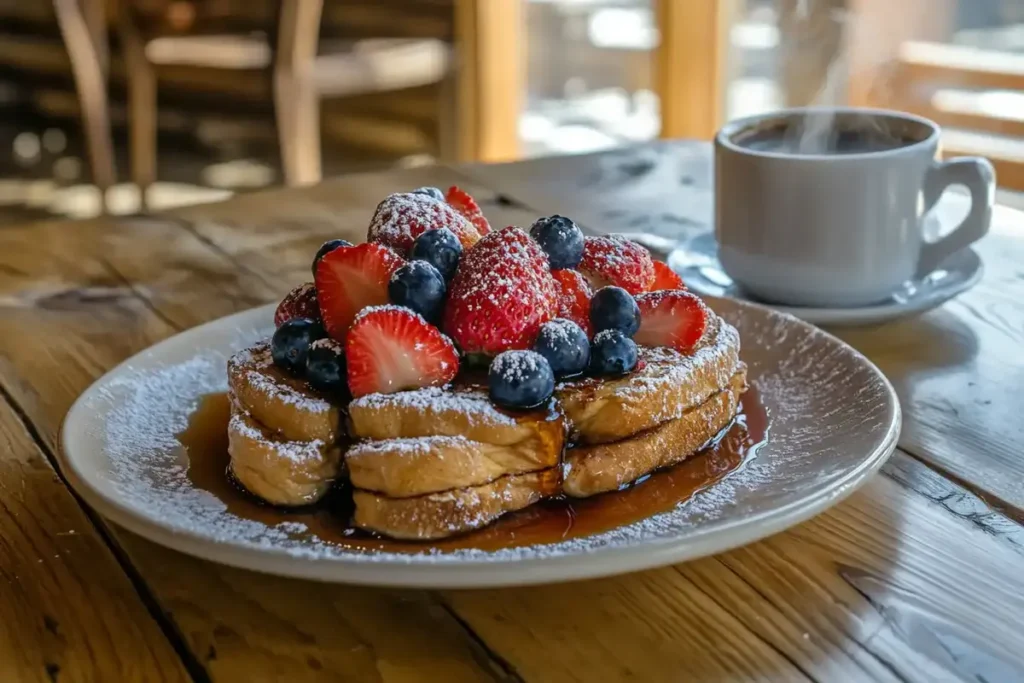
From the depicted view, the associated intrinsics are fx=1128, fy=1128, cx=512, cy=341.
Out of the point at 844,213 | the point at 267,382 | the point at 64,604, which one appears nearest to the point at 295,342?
the point at 267,382

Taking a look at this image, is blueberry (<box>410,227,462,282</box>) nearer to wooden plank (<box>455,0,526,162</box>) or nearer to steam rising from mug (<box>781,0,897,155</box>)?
steam rising from mug (<box>781,0,897,155</box>)

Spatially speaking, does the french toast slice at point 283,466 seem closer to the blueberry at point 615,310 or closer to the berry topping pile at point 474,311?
the berry topping pile at point 474,311

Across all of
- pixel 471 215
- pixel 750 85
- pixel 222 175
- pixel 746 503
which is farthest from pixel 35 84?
pixel 746 503

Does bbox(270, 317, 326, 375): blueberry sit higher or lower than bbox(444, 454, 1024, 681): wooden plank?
higher

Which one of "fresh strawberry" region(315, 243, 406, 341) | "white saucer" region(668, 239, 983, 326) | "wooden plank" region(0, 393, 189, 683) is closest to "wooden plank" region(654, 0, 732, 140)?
"white saucer" region(668, 239, 983, 326)

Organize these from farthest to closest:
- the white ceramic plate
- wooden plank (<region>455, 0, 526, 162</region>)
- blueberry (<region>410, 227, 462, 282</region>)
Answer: wooden plank (<region>455, 0, 526, 162</region>)
blueberry (<region>410, 227, 462, 282</region>)
the white ceramic plate

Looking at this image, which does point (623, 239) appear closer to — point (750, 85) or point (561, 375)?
point (561, 375)
